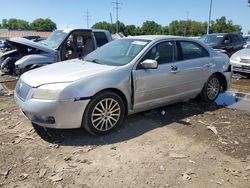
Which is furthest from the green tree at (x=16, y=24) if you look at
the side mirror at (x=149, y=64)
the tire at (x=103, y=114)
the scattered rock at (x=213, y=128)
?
the scattered rock at (x=213, y=128)

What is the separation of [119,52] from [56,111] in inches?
72.9

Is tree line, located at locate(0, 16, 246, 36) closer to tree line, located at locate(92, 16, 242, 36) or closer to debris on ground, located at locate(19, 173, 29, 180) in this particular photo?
tree line, located at locate(92, 16, 242, 36)

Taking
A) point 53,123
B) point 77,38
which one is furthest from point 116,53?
point 77,38

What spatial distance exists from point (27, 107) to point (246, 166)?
3.19m

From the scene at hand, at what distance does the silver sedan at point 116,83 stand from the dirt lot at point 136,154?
322 mm

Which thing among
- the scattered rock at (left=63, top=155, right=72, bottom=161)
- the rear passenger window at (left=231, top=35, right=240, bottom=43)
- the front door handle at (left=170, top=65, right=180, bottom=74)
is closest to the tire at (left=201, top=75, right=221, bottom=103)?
the front door handle at (left=170, top=65, right=180, bottom=74)

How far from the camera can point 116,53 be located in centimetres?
584

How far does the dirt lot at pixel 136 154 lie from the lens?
381cm

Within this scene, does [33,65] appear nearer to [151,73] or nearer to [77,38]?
[77,38]

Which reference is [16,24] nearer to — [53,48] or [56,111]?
[53,48]

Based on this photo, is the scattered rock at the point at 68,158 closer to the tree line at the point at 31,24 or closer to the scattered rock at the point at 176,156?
the scattered rock at the point at 176,156

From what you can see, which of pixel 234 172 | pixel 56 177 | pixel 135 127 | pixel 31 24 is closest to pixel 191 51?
pixel 135 127

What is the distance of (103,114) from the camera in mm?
5012

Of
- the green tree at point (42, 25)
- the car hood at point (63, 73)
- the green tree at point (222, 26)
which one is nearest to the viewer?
the car hood at point (63, 73)
